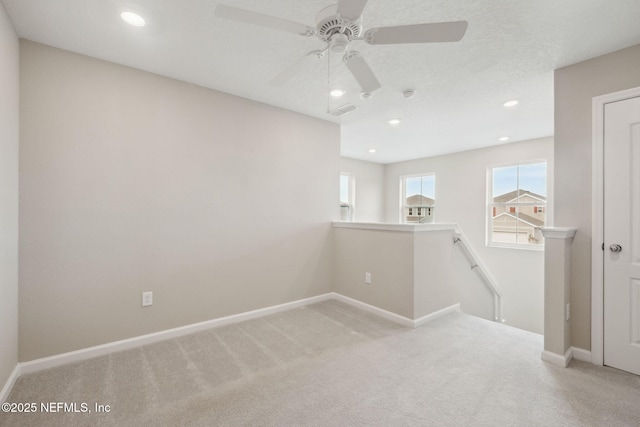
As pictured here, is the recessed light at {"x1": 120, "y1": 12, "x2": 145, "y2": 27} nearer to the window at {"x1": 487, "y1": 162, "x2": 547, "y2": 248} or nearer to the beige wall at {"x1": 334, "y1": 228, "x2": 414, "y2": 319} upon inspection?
the beige wall at {"x1": 334, "y1": 228, "x2": 414, "y2": 319}

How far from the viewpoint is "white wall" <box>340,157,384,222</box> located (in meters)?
6.60

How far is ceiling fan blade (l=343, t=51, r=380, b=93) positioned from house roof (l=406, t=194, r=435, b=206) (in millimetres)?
5015

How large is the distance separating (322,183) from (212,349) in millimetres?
2454

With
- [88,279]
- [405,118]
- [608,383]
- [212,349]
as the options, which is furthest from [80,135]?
[608,383]

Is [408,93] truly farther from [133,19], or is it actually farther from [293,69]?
[133,19]

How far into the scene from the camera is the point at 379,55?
232 cm

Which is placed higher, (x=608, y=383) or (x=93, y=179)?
(x=93, y=179)

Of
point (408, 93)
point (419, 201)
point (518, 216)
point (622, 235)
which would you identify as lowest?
point (622, 235)

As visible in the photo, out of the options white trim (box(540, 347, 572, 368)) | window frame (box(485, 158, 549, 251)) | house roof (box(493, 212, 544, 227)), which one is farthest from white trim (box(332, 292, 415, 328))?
house roof (box(493, 212, 544, 227))

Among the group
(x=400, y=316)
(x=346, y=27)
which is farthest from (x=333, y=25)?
(x=400, y=316)

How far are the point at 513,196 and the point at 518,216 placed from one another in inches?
14.7

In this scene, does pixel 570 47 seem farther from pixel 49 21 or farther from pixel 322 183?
pixel 49 21

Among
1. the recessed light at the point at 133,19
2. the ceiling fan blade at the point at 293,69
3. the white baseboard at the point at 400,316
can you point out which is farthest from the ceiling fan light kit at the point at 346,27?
the white baseboard at the point at 400,316

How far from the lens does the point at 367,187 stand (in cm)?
685
